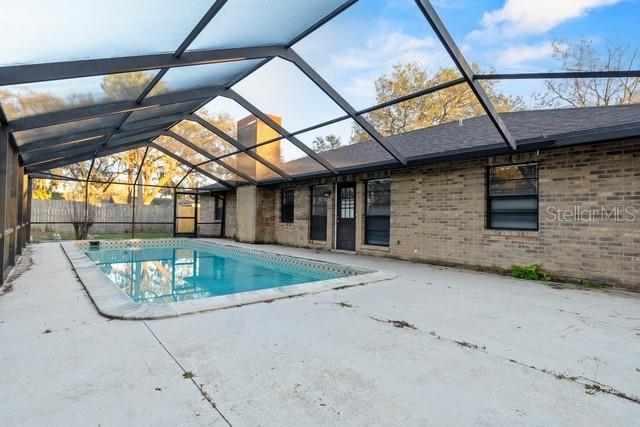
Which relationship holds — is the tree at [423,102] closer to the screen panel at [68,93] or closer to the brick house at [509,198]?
the brick house at [509,198]

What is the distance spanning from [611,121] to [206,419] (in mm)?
6745

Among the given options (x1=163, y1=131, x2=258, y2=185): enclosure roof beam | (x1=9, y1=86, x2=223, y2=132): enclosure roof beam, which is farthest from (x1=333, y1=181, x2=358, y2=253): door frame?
(x1=9, y1=86, x2=223, y2=132): enclosure roof beam

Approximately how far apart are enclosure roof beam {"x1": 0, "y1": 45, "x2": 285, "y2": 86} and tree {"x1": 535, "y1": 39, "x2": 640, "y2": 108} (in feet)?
49.4

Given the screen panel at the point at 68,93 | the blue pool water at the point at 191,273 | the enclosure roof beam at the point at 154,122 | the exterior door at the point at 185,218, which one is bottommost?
the blue pool water at the point at 191,273

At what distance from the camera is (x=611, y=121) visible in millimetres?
5309

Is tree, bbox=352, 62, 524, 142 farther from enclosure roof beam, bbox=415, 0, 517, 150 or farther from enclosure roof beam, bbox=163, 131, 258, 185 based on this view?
enclosure roof beam, bbox=415, 0, 517, 150

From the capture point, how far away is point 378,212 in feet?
30.5

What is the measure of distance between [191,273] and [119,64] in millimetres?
5693

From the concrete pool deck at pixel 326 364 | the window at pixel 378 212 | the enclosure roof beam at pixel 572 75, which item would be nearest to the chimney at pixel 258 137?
the window at pixel 378 212

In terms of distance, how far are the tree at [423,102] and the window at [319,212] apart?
313 inches

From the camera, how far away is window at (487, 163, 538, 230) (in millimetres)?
6352

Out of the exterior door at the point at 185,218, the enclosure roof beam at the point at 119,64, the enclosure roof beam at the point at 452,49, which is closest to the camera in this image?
the enclosure roof beam at the point at 119,64

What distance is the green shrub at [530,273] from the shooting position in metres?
5.97

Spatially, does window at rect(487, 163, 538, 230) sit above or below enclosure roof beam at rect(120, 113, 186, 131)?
below
